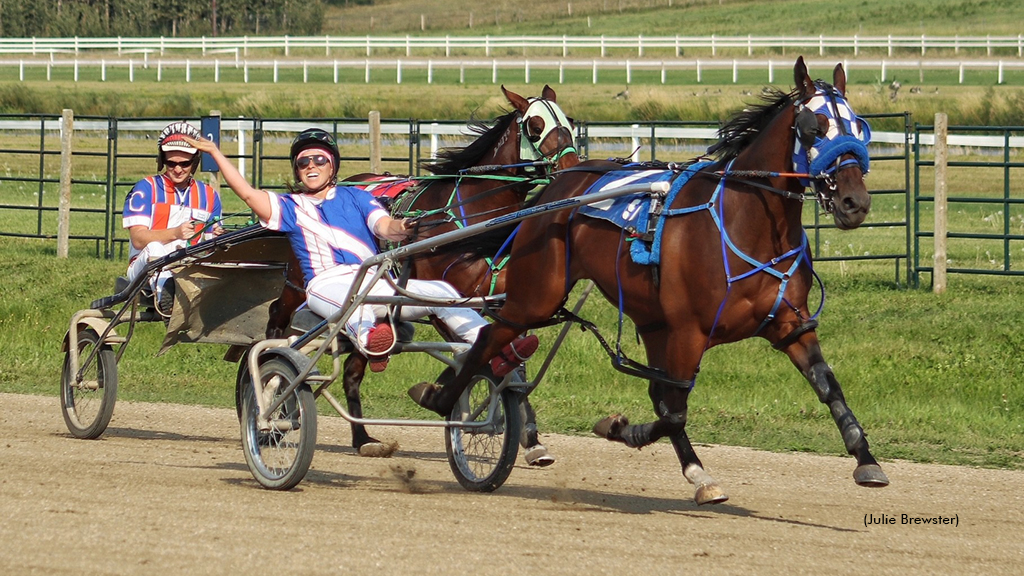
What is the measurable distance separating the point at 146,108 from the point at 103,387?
24.3 metres

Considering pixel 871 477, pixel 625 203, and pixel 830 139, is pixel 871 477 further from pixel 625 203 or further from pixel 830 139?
pixel 625 203

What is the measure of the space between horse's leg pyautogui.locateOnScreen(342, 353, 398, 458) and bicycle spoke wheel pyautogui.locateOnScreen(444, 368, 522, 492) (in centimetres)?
106

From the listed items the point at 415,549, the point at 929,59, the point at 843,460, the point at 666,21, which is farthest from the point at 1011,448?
the point at 666,21

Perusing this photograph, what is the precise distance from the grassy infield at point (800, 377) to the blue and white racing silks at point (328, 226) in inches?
99.8

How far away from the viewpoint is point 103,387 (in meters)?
7.87

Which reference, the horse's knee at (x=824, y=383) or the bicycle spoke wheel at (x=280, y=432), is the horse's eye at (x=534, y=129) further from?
the horse's knee at (x=824, y=383)

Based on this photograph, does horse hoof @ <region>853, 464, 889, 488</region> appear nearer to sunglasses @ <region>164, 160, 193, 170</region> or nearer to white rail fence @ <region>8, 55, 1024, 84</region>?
sunglasses @ <region>164, 160, 193, 170</region>

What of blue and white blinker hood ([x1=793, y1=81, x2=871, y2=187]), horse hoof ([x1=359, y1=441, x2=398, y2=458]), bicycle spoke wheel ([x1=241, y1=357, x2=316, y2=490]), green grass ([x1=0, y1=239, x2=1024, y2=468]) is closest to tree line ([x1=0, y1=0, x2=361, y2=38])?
green grass ([x1=0, y1=239, x2=1024, y2=468])

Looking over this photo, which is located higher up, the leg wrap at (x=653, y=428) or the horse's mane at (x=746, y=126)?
the horse's mane at (x=746, y=126)

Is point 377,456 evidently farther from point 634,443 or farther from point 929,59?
point 929,59

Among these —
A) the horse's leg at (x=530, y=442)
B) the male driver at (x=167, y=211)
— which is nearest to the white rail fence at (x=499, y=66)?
the male driver at (x=167, y=211)

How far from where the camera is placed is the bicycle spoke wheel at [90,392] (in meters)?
7.80

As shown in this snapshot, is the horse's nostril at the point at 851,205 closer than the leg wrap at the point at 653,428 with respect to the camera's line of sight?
Yes

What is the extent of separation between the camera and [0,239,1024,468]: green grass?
27.4 ft
